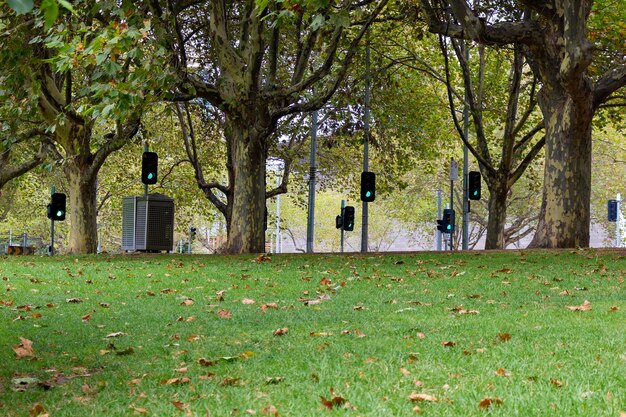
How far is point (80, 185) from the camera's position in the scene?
25.2 meters

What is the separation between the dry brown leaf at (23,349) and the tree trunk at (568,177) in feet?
46.2

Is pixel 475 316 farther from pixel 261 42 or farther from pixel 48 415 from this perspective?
pixel 261 42

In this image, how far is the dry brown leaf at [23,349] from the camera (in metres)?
7.00

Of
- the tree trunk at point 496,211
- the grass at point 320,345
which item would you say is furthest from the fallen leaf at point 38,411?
the tree trunk at point 496,211

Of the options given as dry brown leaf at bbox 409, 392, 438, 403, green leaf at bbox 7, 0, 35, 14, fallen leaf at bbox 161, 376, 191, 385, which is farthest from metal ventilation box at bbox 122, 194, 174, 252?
green leaf at bbox 7, 0, 35, 14

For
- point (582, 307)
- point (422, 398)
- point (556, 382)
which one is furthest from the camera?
point (582, 307)

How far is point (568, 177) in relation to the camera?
19078 mm

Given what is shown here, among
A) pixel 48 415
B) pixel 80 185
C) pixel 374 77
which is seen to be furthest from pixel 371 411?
pixel 374 77

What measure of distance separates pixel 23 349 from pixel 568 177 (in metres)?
14.5

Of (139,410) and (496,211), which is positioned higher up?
(496,211)

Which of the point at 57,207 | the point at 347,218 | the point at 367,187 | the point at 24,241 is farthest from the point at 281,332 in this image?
the point at 24,241

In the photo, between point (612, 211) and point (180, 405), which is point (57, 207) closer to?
point (180, 405)

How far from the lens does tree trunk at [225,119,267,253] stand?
21.0m

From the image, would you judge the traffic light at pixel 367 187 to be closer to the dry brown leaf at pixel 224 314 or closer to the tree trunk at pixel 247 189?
the tree trunk at pixel 247 189
